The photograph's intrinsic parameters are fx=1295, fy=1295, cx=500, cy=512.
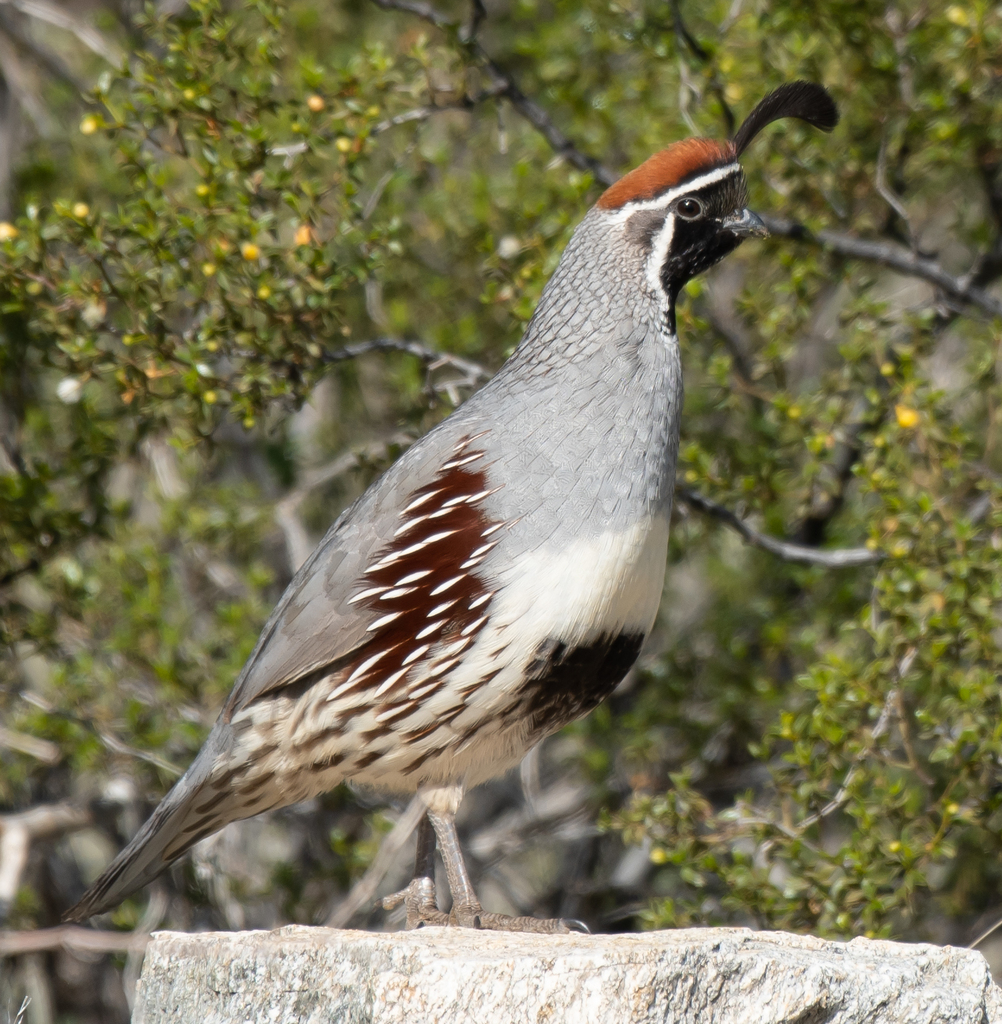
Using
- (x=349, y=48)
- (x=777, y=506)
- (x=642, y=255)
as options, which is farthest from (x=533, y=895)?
(x=349, y=48)

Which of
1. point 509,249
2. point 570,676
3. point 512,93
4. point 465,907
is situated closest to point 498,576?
point 570,676

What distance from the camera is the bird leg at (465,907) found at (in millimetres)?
2877

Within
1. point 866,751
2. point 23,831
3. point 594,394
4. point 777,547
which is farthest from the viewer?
point 23,831

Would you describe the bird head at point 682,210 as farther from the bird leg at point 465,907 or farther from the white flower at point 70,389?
the white flower at point 70,389

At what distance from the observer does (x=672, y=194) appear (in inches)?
128

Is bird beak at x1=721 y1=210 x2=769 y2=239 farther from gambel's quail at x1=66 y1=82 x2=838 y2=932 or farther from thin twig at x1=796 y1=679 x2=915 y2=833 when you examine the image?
thin twig at x1=796 y1=679 x2=915 y2=833

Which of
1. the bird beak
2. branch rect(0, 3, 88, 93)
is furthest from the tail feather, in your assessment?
branch rect(0, 3, 88, 93)

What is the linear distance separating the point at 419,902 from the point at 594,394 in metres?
1.31

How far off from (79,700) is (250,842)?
Result: 1.48m

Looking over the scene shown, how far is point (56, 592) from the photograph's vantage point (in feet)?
14.3

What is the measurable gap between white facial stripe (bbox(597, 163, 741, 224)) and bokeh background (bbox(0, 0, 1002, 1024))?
63 centimetres

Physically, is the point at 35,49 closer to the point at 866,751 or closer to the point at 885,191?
the point at 885,191

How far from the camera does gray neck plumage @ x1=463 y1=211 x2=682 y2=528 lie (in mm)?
3000

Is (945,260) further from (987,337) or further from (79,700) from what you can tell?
(79,700)
